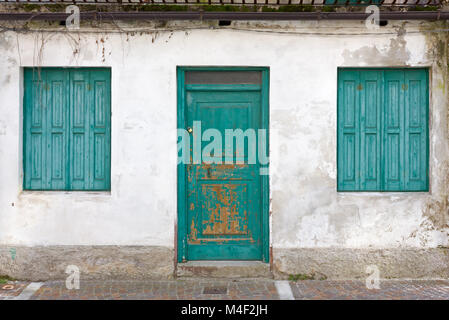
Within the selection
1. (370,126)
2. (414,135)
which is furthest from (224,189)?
(414,135)

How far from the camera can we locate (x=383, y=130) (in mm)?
6688

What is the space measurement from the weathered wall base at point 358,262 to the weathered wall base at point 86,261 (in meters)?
1.63

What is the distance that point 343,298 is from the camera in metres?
5.89

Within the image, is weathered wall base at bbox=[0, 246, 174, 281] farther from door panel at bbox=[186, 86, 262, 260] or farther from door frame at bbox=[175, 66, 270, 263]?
door panel at bbox=[186, 86, 262, 260]

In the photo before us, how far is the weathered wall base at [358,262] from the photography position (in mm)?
6543

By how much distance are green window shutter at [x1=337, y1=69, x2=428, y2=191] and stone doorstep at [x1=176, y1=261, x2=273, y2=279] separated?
1.59 meters

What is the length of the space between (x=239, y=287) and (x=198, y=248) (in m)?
0.85

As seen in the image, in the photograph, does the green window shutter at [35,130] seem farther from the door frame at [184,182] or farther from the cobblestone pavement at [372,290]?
the cobblestone pavement at [372,290]

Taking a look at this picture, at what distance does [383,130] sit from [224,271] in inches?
116

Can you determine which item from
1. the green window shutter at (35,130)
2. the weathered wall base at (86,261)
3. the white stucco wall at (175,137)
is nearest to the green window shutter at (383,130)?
the white stucco wall at (175,137)

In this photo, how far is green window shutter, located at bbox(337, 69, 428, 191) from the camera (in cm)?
669

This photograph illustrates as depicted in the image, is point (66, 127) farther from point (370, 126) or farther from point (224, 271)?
point (370, 126)

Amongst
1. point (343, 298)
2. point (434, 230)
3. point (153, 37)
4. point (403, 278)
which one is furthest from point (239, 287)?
point (153, 37)

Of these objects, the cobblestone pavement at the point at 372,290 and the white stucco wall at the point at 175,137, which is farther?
the white stucco wall at the point at 175,137
